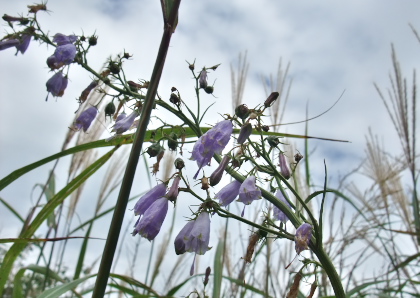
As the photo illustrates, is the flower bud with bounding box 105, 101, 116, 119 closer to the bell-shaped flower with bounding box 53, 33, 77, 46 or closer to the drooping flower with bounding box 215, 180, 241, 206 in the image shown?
the bell-shaped flower with bounding box 53, 33, 77, 46

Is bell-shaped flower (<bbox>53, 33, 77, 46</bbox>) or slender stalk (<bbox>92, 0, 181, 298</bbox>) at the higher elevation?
bell-shaped flower (<bbox>53, 33, 77, 46</bbox>)

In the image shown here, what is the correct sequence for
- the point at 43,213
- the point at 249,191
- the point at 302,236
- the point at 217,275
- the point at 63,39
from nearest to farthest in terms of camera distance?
the point at 302,236
the point at 249,191
the point at 43,213
the point at 63,39
the point at 217,275

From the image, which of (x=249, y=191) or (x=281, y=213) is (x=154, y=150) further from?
(x=281, y=213)

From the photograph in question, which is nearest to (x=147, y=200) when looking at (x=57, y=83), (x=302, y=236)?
(x=302, y=236)

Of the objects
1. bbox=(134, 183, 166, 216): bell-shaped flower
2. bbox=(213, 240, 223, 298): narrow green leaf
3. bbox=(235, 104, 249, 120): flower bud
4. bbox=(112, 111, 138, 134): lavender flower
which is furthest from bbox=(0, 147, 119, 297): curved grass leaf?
bbox=(213, 240, 223, 298): narrow green leaf

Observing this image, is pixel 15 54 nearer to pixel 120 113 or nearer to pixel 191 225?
pixel 120 113

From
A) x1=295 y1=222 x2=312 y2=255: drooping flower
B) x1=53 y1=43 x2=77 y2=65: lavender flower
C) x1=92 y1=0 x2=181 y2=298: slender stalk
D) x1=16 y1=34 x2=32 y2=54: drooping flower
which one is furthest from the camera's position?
x1=16 y1=34 x2=32 y2=54: drooping flower
